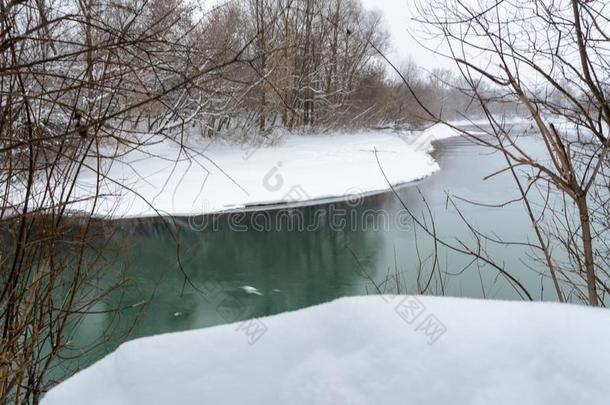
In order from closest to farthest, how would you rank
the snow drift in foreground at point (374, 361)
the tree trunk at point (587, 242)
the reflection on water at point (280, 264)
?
the snow drift in foreground at point (374, 361)
the tree trunk at point (587, 242)
the reflection on water at point (280, 264)

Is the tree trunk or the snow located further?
the snow

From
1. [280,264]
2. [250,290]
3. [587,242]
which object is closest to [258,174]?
[280,264]

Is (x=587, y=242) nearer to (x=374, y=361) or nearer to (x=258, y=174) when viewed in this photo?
(x=374, y=361)

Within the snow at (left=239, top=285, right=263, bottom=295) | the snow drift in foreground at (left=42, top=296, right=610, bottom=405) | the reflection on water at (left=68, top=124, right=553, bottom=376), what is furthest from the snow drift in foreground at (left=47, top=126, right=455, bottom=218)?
the snow drift in foreground at (left=42, top=296, right=610, bottom=405)

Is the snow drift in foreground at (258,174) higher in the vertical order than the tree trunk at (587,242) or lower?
higher

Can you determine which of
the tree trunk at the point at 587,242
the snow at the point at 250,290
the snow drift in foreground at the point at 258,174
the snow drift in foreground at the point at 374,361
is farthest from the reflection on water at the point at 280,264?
the snow drift in foreground at the point at 374,361

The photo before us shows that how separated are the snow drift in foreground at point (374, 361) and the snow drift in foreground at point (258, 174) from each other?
6.91m

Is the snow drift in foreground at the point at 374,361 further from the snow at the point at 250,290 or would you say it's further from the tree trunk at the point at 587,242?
the snow at the point at 250,290

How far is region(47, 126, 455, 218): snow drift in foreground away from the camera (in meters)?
9.46

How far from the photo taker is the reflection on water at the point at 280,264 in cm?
529

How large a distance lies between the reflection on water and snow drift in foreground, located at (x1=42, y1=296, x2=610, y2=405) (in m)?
3.12

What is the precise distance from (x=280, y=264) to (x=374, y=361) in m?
6.18

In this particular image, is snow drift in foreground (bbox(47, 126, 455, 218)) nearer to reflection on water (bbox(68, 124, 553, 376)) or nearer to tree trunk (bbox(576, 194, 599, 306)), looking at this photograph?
reflection on water (bbox(68, 124, 553, 376))

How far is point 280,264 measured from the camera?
22.9 ft
